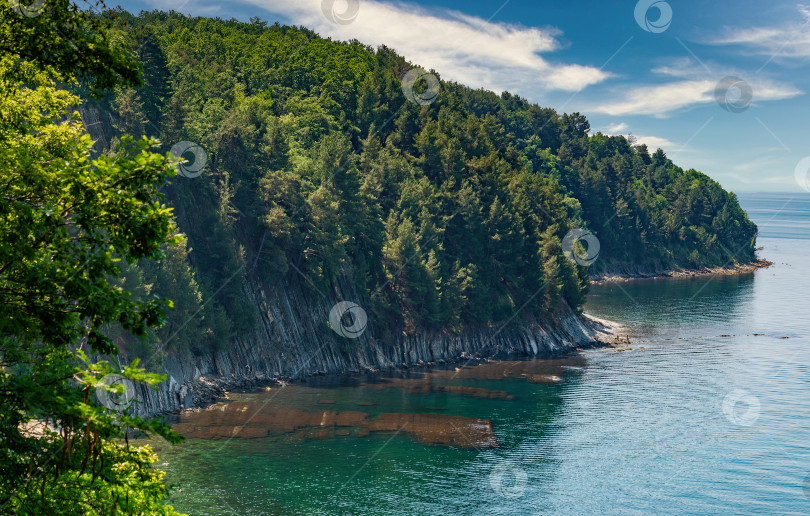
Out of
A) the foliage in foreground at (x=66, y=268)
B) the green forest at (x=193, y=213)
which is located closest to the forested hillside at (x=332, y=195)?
the green forest at (x=193, y=213)

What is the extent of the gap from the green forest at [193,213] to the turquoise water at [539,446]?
926 cm

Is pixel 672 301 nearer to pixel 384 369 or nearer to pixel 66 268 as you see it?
pixel 384 369

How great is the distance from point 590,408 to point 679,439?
11.5m

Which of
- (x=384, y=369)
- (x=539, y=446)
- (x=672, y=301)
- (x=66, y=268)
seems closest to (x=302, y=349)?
(x=384, y=369)

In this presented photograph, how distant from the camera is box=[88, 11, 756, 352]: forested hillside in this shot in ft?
233

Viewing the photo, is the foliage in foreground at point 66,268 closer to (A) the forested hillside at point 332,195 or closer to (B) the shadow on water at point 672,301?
(A) the forested hillside at point 332,195

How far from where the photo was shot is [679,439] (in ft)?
202

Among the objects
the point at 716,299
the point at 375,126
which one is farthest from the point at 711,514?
the point at 716,299

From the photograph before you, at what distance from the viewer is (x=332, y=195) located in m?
84.1

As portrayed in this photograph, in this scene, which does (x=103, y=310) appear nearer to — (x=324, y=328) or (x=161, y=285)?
(x=161, y=285)

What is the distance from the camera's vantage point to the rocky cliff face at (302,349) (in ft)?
210

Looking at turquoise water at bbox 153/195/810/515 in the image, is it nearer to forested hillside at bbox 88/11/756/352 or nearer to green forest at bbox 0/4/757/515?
green forest at bbox 0/4/757/515

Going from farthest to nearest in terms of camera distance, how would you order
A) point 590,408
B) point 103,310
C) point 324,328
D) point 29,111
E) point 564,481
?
point 324,328, point 590,408, point 564,481, point 29,111, point 103,310

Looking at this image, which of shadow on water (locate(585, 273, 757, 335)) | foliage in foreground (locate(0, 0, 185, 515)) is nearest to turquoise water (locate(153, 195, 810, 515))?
shadow on water (locate(585, 273, 757, 335))
